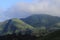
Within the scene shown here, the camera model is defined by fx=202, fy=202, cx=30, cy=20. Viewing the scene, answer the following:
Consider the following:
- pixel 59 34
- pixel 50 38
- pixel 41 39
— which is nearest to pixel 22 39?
pixel 41 39

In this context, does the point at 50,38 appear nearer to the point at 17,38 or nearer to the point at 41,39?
the point at 41,39

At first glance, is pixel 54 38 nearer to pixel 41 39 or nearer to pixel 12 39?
pixel 41 39

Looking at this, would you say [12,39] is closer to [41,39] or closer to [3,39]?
[3,39]

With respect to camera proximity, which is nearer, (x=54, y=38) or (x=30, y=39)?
(x=30, y=39)

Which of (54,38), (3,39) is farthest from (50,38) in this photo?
(3,39)

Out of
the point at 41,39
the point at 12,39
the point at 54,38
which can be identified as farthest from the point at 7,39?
the point at 54,38

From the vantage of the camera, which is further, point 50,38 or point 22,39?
point 50,38

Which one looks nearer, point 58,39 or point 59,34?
point 58,39
